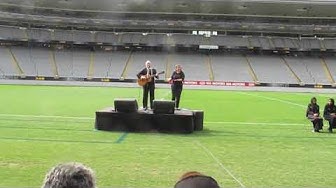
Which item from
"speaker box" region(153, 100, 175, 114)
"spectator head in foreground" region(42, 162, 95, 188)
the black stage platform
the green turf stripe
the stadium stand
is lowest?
the green turf stripe

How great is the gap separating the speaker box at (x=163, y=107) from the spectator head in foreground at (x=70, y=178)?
12261 millimetres

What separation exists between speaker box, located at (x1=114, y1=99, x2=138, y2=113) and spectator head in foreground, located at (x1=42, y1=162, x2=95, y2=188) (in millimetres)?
12344

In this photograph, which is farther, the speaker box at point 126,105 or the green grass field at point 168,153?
the speaker box at point 126,105

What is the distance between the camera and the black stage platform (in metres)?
15.6

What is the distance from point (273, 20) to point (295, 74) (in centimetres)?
769

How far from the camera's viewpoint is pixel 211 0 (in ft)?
170

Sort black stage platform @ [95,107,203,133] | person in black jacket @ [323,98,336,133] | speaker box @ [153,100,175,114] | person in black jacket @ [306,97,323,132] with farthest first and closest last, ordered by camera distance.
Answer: person in black jacket @ [323,98,336,133]
person in black jacket @ [306,97,323,132]
black stage platform @ [95,107,203,133]
speaker box @ [153,100,175,114]

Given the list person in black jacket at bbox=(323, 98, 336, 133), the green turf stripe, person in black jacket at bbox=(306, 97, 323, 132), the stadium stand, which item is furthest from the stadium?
the green turf stripe

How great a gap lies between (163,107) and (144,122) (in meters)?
0.79

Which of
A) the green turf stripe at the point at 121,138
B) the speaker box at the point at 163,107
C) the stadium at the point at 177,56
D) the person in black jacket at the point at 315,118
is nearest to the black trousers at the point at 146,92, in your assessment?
the speaker box at the point at 163,107

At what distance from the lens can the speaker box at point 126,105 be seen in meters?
15.3

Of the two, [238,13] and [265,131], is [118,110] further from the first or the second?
[238,13]

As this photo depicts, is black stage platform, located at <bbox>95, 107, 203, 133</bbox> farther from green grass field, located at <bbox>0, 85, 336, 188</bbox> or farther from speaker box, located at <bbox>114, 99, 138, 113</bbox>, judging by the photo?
green grass field, located at <bbox>0, 85, 336, 188</bbox>

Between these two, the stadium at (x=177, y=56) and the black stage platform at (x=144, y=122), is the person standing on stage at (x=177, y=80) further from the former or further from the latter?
the black stage platform at (x=144, y=122)
